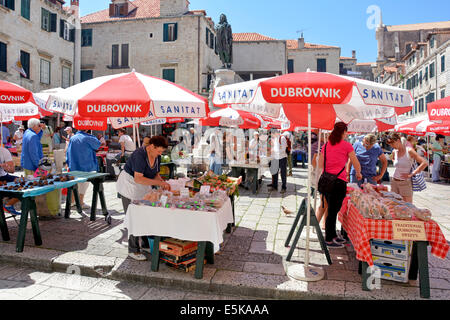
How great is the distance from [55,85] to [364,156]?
2264cm

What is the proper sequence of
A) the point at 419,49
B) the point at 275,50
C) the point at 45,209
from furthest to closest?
1. the point at 275,50
2. the point at 419,49
3. the point at 45,209

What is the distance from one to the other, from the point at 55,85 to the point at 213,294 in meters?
23.6

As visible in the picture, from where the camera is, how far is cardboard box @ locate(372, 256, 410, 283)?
3.83 m

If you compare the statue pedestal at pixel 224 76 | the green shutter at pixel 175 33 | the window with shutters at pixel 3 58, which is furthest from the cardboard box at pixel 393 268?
the green shutter at pixel 175 33

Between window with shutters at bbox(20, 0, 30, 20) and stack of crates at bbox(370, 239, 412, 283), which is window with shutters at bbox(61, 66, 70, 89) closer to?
window with shutters at bbox(20, 0, 30, 20)

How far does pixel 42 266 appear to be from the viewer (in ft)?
14.5

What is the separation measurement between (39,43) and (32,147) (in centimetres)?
1820

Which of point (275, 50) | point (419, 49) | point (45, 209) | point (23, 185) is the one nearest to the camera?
point (23, 185)

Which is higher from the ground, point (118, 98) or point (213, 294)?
point (118, 98)

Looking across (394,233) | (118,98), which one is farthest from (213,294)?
(118,98)

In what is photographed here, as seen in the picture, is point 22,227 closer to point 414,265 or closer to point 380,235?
point 380,235
